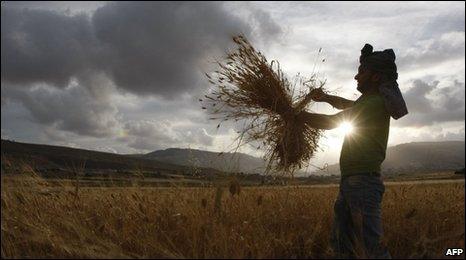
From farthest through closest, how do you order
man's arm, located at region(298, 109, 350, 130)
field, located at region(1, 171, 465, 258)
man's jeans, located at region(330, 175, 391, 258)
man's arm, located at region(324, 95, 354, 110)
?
1. man's arm, located at region(324, 95, 354, 110)
2. man's arm, located at region(298, 109, 350, 130)
3. field, located at region(1, 171, 465, 258)
4. man's jeans, located at region(330, 175, 391, 258)

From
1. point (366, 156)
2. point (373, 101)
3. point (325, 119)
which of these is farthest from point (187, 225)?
point (373, 101)

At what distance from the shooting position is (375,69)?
13.6 feet

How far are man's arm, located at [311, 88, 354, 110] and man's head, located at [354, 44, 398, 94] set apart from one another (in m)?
0.72

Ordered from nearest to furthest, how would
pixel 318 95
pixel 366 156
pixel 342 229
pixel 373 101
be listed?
pixel 366 156 < pixel 373 101 < pixel 342 229 < pixel 318 95

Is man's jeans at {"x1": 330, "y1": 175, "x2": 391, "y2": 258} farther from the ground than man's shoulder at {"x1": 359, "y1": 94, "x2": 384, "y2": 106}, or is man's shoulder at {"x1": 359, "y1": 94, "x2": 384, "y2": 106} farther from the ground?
man's shoulder at {"x1": 359, "y1": 94, "x2": 384, "y2": 106}

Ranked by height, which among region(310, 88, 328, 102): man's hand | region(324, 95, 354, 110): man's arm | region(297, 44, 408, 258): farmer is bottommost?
region(297, 44, 408, 258): farmer

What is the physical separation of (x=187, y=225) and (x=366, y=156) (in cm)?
180

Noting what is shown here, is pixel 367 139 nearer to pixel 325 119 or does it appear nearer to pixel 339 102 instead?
pixel 325 119

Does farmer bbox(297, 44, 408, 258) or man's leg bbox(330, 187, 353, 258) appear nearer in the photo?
farmer bbox(297, 44, 408, 258)

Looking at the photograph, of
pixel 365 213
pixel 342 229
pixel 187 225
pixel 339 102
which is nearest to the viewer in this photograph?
pixel 365 213

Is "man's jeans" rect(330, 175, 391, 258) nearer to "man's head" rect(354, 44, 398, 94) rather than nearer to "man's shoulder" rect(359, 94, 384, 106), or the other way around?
"man's shoulder" rect(359, 94, 384, 106)

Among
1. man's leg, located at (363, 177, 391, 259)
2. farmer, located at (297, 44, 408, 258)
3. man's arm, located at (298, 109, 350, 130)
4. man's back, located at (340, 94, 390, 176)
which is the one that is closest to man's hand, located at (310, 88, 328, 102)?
man's arm, located at (298, 109, 350, 130)

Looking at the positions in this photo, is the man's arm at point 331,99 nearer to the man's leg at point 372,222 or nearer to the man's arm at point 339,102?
the man's arm at point 339,102

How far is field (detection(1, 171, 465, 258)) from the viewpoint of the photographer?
4.05m
